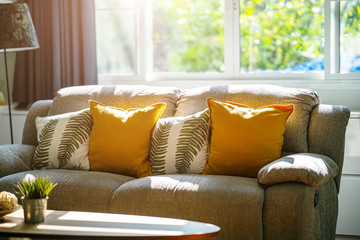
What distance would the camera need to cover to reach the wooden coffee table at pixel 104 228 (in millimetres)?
2008

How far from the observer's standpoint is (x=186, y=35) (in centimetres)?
458

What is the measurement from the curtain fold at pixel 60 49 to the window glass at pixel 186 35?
57cm

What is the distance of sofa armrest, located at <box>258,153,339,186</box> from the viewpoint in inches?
97.7

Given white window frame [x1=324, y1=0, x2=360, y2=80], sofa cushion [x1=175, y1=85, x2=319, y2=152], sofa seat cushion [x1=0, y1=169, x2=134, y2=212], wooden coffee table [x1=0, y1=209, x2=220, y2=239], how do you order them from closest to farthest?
wooden coffee table [x1=0, y1=209, x2=220, y2=239] → sofa seat cushion [x1=0, y1=169, x2=134, y2=212] → sofa cushion [x1=175, y1=85, x2=319, y2=152] → white window frame [x1=324, y1=0, x2=360, y2=80]

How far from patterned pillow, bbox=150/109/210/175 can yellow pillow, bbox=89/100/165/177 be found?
2.7 inches

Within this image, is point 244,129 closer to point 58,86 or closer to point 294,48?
point 294,48

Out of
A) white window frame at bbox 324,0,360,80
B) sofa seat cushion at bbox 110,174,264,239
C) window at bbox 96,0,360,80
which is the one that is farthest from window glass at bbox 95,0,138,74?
sofa seat cushion at bbox 110,174,264,239

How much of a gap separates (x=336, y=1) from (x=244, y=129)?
1.38 meters

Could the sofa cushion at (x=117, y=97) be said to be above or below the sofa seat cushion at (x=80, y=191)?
above

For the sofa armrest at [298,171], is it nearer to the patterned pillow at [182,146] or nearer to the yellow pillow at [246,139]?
the yellow pillow at [246,139]

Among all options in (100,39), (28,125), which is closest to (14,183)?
(28,125)

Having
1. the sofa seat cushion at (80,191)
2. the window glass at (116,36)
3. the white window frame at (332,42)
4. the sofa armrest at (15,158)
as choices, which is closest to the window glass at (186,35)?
the window glass at (116,36)

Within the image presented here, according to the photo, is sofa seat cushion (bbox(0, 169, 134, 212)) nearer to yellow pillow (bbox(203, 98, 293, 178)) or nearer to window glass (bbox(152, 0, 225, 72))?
yellow pillow (bbox(203, 98, 293, 178))

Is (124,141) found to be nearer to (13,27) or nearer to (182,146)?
(182,146)
